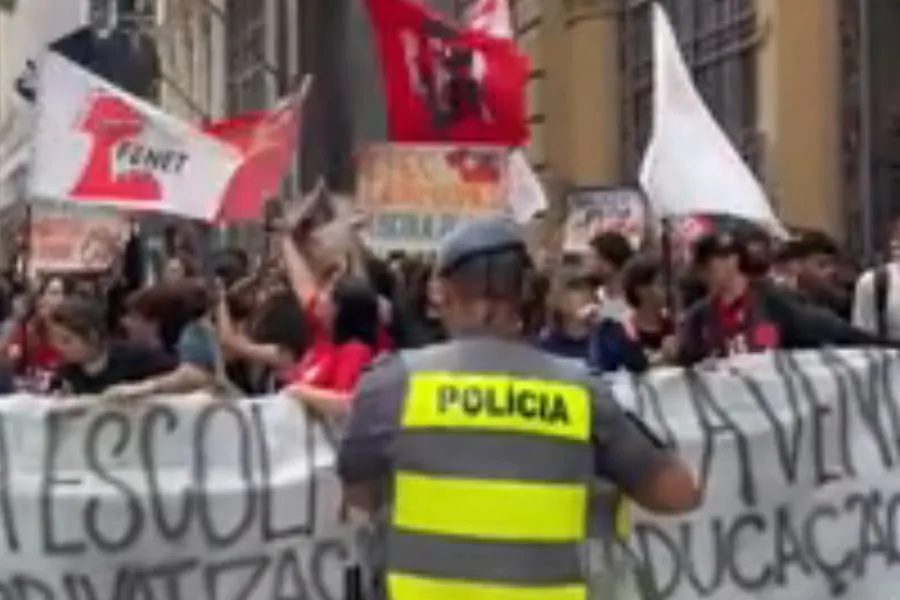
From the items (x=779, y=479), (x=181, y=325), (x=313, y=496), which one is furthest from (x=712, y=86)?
(x=313, y=496)

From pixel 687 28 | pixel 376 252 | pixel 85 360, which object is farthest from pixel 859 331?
pixel 687 28

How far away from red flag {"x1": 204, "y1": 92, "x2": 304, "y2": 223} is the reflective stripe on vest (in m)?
8.19

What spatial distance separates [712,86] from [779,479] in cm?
1267

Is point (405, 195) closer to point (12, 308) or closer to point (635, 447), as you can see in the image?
point (12, 308)

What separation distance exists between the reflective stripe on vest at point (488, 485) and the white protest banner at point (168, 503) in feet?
6.89

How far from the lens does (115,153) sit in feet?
40.8

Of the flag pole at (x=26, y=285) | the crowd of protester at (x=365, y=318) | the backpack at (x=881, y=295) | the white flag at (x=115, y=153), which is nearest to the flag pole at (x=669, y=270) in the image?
the crowd of protester at (x=365, y=318)

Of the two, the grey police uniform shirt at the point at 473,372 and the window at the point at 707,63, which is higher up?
the window at the point at 707,63

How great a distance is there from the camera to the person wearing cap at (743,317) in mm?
7926

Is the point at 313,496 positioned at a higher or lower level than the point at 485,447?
lower

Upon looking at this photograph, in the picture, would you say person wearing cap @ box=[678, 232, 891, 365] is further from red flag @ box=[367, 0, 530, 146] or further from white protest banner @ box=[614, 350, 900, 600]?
red flag @ box=[367, 0, 530, 146]

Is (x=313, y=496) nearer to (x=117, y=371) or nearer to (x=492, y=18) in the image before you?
(x=117, y=371)

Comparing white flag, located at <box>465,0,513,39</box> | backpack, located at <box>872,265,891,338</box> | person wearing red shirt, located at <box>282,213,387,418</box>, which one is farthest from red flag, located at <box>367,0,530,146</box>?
person wearing red shirt, located at <box>282,213,387,418</box>

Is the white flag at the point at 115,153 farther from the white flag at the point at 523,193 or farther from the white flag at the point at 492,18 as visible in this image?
the white flag at the point at 523,193
